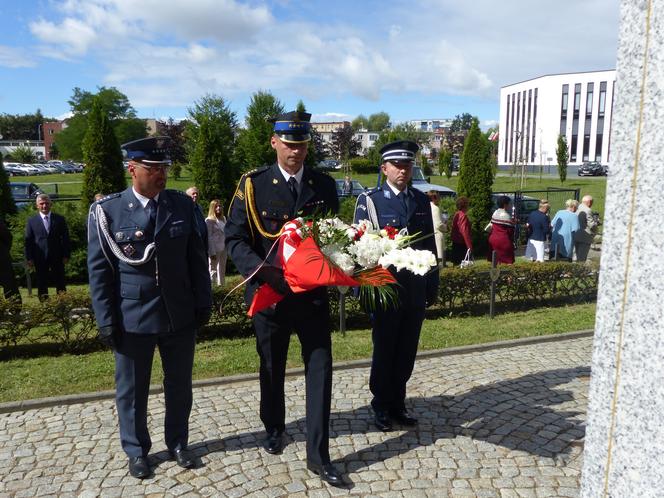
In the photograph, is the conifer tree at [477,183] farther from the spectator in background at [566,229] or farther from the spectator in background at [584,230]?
the spectator in background at [584,230]

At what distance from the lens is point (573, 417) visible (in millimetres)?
4922

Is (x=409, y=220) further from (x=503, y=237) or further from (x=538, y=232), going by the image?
(x=538, y=232)

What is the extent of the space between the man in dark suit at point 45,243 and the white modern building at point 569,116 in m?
56.3

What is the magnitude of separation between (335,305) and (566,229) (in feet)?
21.9

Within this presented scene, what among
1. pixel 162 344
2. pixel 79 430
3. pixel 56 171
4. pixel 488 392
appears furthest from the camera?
pixel 56 171

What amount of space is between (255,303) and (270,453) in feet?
3.82

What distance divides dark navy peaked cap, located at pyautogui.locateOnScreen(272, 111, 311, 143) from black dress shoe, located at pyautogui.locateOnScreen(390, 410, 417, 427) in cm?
231

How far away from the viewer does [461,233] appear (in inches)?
466

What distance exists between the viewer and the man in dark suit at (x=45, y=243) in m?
9.24

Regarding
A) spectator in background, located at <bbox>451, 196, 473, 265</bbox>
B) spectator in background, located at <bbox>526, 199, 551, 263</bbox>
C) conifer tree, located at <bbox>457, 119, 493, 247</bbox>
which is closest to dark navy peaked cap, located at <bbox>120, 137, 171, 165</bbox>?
spectator in background, located at <bbox>451, 196, 473, 265</bbox>

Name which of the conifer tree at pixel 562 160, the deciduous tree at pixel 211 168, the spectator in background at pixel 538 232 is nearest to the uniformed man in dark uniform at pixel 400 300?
the spectator in background at pixel 538 232

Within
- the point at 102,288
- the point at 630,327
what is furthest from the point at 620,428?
the point at 102,288

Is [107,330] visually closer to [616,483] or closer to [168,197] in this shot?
[168,197]

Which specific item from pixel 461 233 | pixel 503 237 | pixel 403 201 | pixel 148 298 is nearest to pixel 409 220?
pixel 403 201
